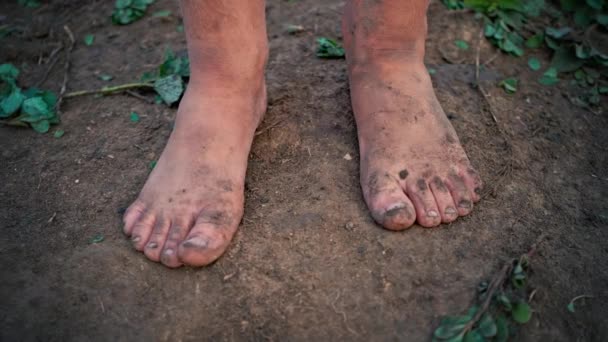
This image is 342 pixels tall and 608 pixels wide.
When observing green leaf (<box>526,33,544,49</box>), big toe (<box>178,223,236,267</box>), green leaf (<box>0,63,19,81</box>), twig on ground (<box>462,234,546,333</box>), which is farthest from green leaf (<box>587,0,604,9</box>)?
green leaf (<box>0,63,19,81</box>)

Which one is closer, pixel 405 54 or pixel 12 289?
pixel 12 289

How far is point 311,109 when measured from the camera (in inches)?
64.8

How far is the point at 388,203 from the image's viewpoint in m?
1.31

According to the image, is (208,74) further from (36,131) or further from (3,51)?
(3,51)

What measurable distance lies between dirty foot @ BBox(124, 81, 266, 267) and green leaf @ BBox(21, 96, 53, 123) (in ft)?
1.87

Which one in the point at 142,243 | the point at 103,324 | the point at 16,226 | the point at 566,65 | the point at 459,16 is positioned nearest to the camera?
the point at 103,324

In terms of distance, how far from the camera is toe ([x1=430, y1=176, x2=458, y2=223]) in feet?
4.33

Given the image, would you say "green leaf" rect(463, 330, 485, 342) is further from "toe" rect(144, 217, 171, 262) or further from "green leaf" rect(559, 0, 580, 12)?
"green leaf" rect(559, 0, 580, 12)

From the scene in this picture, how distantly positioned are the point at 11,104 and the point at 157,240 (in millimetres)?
838

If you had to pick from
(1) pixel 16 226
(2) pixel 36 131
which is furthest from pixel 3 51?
(1) pixel 16 226

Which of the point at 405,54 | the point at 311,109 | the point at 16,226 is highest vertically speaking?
the point at 405,54

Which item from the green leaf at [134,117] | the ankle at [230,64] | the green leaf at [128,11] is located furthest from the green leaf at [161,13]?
the ankle at [230,64]

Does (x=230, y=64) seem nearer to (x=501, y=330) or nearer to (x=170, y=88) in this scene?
(x=170, y=88)

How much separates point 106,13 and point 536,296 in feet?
6.44
